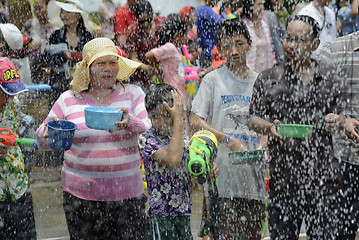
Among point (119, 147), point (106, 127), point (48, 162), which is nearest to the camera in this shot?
point (106, 127)

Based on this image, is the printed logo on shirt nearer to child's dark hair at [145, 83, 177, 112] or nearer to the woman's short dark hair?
child's dark hair at [145, 83, 177, 112]

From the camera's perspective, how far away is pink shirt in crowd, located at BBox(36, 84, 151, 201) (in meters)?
3.87

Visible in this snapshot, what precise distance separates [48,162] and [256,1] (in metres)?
3.83

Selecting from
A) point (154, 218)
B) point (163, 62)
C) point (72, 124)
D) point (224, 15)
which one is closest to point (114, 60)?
point (72, 124)

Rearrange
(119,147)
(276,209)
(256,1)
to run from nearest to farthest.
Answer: (119,147)
(276,209)
(256,1)

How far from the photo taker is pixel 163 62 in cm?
745

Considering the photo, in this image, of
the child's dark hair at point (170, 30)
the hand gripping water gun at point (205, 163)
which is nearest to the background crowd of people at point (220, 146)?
the hand gripping water gun at point (205, 163)

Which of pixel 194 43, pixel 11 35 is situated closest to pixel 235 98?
pixel 11 35

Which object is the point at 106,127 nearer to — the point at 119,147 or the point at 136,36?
the point at 119,147

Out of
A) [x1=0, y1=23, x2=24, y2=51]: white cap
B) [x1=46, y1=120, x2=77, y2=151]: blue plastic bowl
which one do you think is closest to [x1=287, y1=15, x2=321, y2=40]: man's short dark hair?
[x1=46, y1=120, x2=77, y2=151]: blue plastic bowl

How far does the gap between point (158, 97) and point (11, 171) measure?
1251 millimetres

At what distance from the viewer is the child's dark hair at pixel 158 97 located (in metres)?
3.72

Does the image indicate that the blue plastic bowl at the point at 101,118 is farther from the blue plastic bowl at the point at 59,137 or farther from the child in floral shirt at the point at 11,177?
the child in floral shirt at the point at 11,177

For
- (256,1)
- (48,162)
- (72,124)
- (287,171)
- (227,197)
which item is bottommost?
(48,162)
